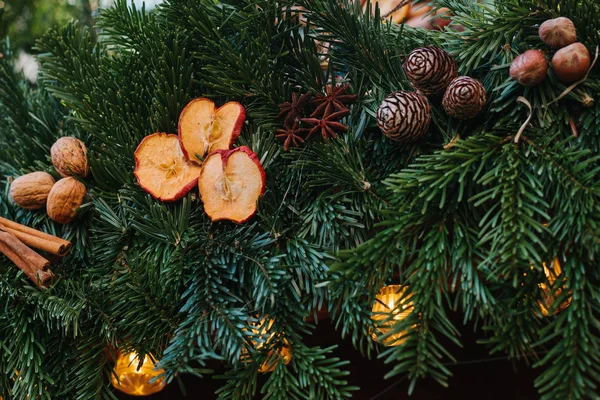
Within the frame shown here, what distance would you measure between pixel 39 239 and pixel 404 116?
0.31 meters

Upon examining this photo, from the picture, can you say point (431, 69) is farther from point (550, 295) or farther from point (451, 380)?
point (451, 380)

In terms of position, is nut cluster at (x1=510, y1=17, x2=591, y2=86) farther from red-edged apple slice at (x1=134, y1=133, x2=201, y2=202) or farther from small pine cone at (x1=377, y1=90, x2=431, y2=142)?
red-edged apple slice at (x1=134, y1=133, x2=201, y2=202)

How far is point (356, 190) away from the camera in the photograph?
0.38 meters

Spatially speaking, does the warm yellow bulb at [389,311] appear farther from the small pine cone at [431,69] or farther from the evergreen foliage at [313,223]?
the small pine cone at [431,69]

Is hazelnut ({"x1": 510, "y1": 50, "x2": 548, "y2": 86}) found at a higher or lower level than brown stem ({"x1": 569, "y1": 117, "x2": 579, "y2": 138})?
higher

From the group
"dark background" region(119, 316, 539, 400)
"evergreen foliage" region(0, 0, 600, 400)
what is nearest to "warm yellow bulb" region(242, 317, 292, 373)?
"evergreen foliage" region(0, 0, 600, 400)

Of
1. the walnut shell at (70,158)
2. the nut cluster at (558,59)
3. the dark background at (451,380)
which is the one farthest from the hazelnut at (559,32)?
the walnut shell at (70,158)

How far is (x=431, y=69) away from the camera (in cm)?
37

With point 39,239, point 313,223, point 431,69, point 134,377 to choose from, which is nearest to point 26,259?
point 39,239

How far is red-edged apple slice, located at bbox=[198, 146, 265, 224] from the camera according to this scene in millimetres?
391

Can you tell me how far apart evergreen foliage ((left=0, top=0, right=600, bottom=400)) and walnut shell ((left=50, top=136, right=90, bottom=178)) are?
2 cm

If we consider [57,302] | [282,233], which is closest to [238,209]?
[282,233]

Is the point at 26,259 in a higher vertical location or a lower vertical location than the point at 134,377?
higher

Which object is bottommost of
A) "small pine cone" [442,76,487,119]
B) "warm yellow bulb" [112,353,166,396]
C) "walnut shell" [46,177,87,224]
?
"warm yellow bulb" [112,353,166,396]
